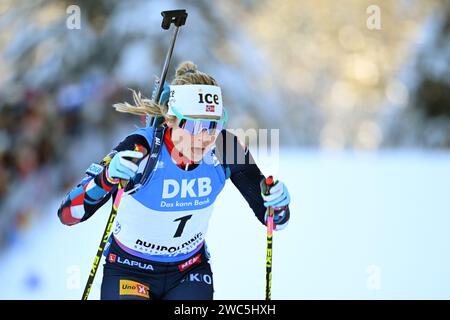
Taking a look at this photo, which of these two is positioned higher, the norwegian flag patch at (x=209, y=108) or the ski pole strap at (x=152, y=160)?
the norwegian flag patch at (x=209, y=108)

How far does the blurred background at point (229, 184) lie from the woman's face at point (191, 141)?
73 centimetres

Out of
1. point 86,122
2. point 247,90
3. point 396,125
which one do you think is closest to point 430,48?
point 396,125

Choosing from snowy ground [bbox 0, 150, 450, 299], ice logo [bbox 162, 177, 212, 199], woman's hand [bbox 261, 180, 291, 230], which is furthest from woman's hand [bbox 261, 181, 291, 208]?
snowy ground [bbox 0, 150, 450, 299]

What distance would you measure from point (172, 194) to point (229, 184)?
499cm

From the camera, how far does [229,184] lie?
848 cm

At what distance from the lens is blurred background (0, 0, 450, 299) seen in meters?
6.85

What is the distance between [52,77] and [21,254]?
112 inches

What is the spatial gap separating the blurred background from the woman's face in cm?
73

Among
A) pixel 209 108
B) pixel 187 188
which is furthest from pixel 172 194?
pixel 209 108

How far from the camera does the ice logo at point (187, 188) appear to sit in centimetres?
350

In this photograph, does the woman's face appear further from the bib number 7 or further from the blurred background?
the blurred background

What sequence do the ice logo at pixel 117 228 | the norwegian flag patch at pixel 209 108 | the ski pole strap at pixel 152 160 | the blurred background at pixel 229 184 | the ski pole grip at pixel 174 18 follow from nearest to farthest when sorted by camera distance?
the ski pole strap at pixel 152 160, the norwegian flag patch at pixel 209 108, the ice logo at pixel 117 228, the ski pole grip at pixel 174 18, the blurred background at pixel 229 184

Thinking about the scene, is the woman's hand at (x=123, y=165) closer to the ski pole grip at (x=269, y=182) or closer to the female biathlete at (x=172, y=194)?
the female biathlete at (x=172, y=194)

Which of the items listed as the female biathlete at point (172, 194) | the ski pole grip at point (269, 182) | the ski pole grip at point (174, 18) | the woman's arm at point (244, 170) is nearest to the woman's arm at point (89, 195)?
the female biathlete at point (172, 194)
